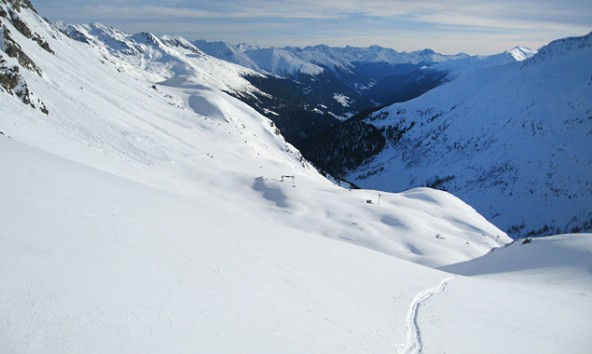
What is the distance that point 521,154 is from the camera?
152 m

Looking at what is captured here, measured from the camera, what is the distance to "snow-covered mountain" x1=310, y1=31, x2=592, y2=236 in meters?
126

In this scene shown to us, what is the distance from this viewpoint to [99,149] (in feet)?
125

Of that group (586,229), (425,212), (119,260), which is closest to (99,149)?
(119,260)

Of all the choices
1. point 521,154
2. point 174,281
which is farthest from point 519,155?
point 174,281

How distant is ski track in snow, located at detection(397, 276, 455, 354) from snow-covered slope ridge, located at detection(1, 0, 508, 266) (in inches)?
799

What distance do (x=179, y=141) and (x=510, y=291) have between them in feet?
162

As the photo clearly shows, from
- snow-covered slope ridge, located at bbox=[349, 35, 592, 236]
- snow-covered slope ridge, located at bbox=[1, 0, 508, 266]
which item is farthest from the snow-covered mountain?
snow-covered slope ridge, located at bbox=[1, 0, 508, 266]

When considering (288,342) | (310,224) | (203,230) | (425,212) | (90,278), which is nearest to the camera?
(90,278)

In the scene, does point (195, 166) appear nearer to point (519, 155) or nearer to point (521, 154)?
point (519, 155)

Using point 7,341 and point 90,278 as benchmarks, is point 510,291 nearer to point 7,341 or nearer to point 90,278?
point 90,278

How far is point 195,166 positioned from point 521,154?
144 m

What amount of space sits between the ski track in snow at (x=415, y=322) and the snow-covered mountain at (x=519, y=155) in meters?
114

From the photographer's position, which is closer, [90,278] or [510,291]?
[90,278]

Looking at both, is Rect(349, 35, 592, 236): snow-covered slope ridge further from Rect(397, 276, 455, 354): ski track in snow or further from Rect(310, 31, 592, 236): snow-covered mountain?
Rect(397, 276, 455, 354): ski track in snow
